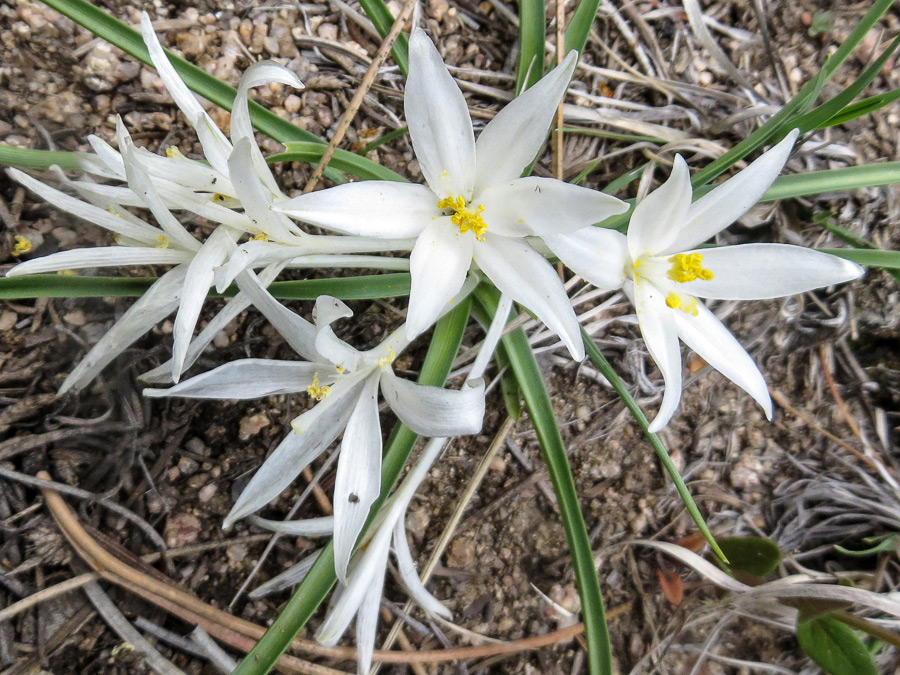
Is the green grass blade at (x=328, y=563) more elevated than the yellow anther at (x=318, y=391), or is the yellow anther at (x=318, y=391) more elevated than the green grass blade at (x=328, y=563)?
the yellow anther at (x=318, y=391)

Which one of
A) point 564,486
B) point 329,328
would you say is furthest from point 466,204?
point 564,486

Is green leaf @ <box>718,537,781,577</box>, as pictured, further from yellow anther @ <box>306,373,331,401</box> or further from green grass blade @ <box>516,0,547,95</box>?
green grass blade @ <box>516,0,547,95</box>

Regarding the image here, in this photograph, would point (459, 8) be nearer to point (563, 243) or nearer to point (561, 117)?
point (561, 117)

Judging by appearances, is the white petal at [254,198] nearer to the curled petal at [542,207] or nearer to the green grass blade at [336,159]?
the green grass blade at [336,159]

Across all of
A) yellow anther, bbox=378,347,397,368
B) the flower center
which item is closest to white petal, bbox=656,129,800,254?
the flower center

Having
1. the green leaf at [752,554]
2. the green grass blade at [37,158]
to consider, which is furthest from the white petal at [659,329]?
the green grass blade at [37,158]

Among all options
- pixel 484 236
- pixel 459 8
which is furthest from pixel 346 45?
pixel 484 236
